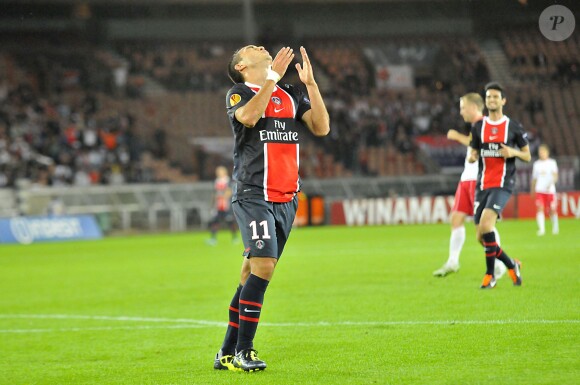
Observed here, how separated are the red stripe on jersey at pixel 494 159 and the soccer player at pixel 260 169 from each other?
229 inches

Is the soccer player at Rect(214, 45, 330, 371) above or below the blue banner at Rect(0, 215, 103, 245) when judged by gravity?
above

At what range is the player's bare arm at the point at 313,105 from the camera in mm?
7223

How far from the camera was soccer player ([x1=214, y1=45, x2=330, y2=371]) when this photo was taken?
7.14m

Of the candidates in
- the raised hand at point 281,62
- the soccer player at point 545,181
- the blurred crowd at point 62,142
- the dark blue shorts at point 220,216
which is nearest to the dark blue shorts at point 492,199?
the raised hand at point 281,62

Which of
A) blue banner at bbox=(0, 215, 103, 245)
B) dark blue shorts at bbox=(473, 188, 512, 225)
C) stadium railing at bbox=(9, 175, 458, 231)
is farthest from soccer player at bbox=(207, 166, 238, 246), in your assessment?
dark blue shorts at bbox=(473, 188, 512, 225)

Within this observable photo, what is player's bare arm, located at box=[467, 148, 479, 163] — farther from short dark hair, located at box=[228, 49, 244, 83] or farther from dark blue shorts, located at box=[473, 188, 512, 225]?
short dark hair, located at box=[228, 49, 244, 83]

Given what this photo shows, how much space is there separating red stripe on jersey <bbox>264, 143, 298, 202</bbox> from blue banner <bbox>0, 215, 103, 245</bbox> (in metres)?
26.9

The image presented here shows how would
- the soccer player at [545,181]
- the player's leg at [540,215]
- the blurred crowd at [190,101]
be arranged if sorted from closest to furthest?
the player's leg at [540,215], the soccer player at [545,181], the blurred crowd at [190,101]

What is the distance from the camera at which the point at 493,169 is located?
12.8m

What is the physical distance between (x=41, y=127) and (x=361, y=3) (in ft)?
55.7

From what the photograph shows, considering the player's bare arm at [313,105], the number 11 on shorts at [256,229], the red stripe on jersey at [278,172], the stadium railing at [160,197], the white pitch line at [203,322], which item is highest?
the player's bare arm at [313,105]

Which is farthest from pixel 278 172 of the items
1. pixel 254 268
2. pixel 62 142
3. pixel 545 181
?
pixel 62 142

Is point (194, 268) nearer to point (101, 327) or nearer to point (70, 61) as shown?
point (101, 327)

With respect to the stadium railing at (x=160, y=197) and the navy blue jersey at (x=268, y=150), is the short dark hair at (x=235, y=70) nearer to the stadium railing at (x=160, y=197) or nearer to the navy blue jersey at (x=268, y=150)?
the navy blue jersey at (x=268, y=150)
